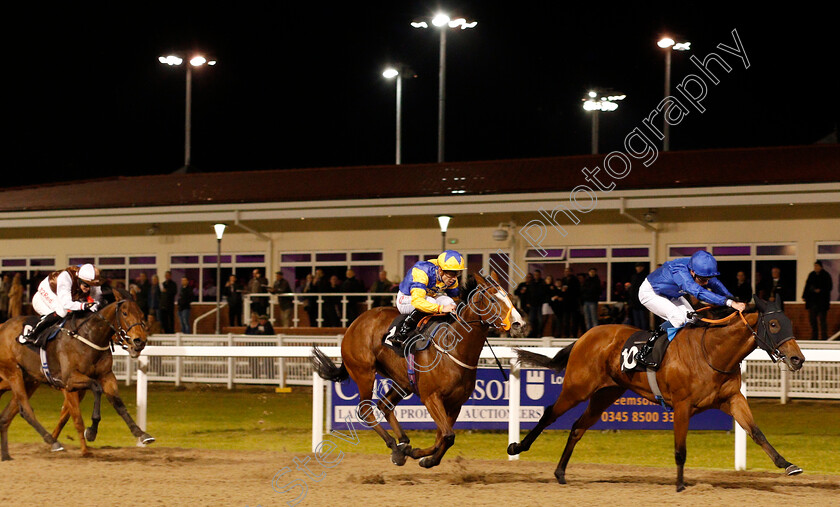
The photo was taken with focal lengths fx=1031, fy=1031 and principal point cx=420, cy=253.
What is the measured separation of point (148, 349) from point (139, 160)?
45842 mm

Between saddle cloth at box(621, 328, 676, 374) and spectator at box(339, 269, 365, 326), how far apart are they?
11.0m

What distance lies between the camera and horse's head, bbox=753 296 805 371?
20.1 ft

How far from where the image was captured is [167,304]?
19.1 m

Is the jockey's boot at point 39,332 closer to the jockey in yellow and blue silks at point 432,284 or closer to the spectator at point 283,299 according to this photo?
the jockey in yellow and blue silks at point 432,284

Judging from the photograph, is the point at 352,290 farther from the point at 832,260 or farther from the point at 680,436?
the point at 680,436

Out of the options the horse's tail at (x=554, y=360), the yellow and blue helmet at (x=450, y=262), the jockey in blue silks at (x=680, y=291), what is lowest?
the horse's tail at (x=554, y=360)

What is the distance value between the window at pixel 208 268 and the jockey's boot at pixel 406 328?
13.4 metres

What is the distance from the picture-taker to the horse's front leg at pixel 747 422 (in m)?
6.38

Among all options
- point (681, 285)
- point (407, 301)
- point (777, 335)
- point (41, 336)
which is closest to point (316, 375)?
point (407, 301)

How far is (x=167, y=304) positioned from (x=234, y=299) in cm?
160

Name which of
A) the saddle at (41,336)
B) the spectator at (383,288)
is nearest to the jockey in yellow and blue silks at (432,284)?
the saddle at (41,336)

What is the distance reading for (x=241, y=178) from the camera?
21.9m

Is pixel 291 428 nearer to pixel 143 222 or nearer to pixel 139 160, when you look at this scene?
pixel 143 222

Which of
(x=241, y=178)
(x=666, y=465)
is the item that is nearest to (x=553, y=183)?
(x=241, y=178)
